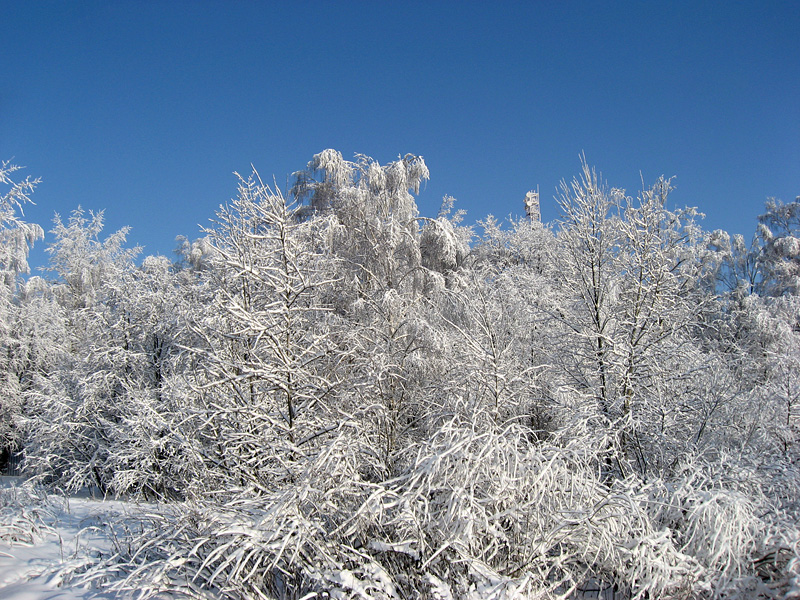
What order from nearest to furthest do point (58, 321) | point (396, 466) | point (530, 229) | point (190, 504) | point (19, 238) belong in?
point (190, 504) < point (396, 466) < point (19, 238) < point (58, 321) < point (530, 229)

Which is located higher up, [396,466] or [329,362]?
[329,362]

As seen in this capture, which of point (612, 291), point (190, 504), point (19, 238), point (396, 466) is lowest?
point (190, 504)

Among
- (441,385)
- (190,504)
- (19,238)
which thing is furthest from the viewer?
(19,238)

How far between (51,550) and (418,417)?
4.94 metres

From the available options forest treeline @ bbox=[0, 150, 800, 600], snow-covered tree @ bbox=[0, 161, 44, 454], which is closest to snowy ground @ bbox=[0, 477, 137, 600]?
forest treeline @ bbox=[0, 150, 800, 600]

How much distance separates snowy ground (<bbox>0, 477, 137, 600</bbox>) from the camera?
452 centimetres

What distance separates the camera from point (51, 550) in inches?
236

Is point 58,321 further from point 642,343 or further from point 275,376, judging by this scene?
point 642,343

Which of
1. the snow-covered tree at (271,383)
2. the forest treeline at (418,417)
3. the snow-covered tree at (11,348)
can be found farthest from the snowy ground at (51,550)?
the snow-covered tree at (11,348)

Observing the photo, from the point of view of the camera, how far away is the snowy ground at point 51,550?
452 centimetres

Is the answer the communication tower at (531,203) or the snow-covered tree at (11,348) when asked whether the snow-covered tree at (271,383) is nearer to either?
the snow-covered tree at (11,348)

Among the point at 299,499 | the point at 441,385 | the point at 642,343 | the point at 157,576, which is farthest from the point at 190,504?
the point at 642,343

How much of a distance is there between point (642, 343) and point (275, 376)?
20.1ft

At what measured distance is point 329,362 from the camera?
6.23 metres
